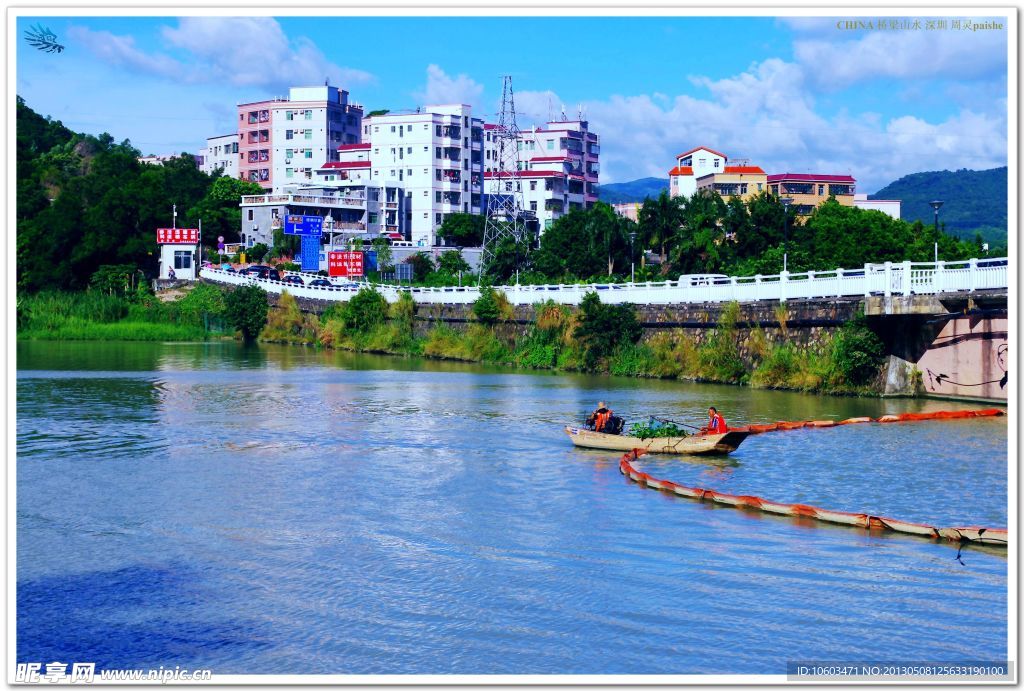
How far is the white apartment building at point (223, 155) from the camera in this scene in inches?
5453

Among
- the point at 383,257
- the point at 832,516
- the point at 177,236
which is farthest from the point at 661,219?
the point at 832,516

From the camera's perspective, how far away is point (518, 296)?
58.4 metres

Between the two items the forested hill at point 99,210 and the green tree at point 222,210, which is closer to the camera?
the forested hill at point 99,210

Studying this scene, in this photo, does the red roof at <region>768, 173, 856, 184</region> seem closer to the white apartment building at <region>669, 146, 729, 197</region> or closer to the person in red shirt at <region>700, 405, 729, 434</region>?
the white apartment building at <region>669, 146, 729, 197</region>

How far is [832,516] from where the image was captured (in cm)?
2084

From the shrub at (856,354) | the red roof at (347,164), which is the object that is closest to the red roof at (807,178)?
the red roof at (347,164)

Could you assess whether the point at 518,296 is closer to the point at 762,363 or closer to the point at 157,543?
the point at 762,363

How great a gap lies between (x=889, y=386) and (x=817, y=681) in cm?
2645

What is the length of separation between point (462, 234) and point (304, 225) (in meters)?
14.9

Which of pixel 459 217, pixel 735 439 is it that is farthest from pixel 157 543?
pixel 459 217

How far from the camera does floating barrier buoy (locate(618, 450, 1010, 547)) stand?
1920 cm

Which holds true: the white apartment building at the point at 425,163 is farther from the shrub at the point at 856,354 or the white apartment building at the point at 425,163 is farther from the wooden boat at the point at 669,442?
the wooden boat at the point at 669,442

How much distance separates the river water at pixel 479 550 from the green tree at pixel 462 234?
66922 millimetres

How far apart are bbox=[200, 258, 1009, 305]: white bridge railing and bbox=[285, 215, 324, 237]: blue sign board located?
2331cm
